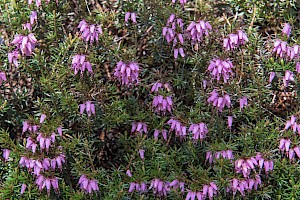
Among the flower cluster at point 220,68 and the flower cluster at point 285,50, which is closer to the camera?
the flower cluster at point 220,68

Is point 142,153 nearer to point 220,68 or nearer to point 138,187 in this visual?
point 138,187

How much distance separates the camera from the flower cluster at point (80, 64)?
4145mm

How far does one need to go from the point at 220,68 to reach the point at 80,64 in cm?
104

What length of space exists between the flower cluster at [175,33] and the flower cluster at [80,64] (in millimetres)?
652

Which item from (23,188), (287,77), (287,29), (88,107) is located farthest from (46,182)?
(287,29)

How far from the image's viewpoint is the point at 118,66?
420cm

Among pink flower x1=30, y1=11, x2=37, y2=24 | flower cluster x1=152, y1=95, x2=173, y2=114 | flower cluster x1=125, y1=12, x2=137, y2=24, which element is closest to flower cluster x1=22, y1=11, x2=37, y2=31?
pink flower x1=30, y1=11, x2=37, y2=24

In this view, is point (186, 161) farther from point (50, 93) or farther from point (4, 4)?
point (4, 4)

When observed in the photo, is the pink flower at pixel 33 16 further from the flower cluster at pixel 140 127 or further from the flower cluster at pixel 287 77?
the flower cluster at pixel 287 77

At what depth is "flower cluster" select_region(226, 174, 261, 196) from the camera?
12.9 feet

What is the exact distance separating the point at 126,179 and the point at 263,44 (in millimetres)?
1646

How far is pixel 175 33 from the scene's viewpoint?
14.5 feet

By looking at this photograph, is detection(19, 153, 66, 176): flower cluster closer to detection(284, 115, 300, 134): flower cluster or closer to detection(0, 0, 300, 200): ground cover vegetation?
detection(0, 0, 300, 200): ground cover vegetation

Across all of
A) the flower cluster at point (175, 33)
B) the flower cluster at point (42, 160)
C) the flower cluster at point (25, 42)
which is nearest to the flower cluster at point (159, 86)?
the flower cluster at point (175, 33)
